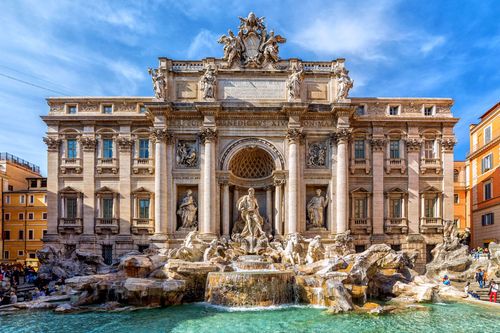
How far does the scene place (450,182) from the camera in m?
27.3

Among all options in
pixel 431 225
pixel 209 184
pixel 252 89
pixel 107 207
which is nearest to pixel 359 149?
pixel 431 225

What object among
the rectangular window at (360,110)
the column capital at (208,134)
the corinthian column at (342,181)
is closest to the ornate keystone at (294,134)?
the corinthian column at (342,181)

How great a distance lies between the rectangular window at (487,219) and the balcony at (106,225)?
1165 inches

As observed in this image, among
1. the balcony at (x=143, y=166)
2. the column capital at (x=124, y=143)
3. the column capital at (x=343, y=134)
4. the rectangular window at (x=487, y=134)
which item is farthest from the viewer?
the rectangular window at (x=487, y=134)

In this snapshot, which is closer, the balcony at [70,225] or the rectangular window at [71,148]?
the balcony at [70,225]

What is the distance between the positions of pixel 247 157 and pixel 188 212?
5.91m

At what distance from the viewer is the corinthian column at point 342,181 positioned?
25344mm

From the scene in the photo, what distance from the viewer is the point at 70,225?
26672 mm

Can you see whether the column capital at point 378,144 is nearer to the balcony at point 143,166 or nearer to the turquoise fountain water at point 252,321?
the turquoise fountain water at point 252,321

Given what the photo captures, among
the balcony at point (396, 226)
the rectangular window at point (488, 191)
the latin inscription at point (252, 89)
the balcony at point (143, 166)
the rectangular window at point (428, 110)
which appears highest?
A: the latin inscription at point (252, 89)

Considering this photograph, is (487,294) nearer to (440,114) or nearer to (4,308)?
(440,114)

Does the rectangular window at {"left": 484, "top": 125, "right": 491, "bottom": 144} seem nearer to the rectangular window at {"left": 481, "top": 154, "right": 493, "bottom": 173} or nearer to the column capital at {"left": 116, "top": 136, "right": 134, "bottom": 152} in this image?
the rectangular window at {"left": 481, "top": 154, "right": 493, "bottom": 173}

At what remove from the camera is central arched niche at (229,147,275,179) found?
87.8ft

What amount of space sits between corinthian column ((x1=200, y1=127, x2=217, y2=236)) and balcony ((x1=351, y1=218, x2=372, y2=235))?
32.7 ft
